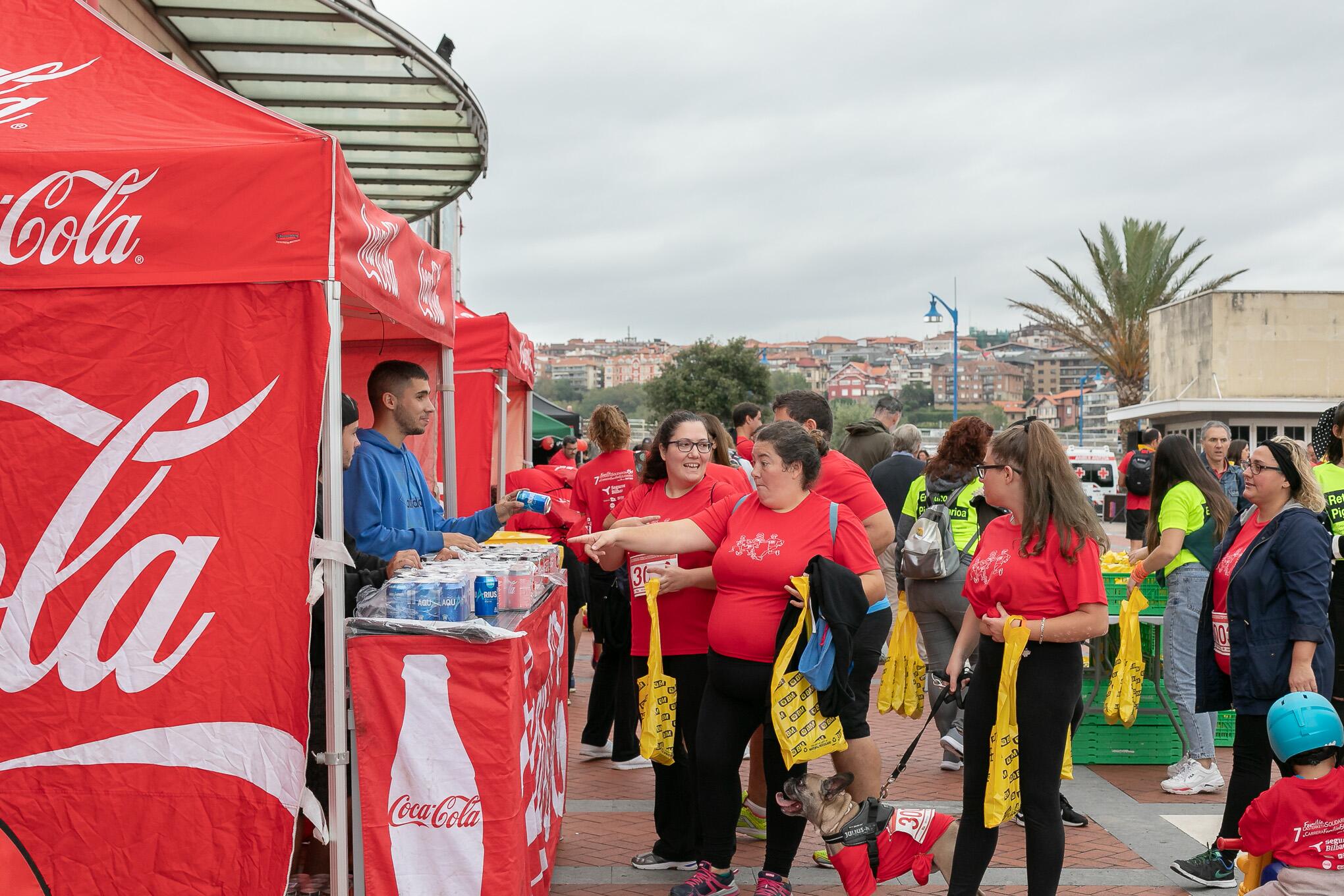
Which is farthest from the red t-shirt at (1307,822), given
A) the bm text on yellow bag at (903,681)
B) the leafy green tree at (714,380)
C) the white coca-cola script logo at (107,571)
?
the leafy green tree at (714,380)

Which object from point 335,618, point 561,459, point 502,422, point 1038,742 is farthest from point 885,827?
point 561,459

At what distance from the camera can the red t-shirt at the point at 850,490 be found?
5.37 metres

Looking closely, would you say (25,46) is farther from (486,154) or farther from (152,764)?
(486,154)

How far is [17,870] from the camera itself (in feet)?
12.3

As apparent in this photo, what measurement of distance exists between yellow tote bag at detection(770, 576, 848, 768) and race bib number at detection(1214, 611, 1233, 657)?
1807mm

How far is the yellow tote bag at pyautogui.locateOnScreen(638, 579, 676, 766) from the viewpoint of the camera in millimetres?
5000

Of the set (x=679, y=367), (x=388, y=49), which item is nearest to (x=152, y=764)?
(x=388, y=49)

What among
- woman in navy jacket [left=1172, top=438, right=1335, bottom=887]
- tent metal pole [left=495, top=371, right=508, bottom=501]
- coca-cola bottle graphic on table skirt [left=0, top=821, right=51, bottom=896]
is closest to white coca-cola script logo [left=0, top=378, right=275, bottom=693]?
coca-cola bottle graphic on table skirt [left=0, top=821, right=51, bottom=896]

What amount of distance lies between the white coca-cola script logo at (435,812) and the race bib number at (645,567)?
1.41m

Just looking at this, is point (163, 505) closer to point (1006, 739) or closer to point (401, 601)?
point (401, 601)

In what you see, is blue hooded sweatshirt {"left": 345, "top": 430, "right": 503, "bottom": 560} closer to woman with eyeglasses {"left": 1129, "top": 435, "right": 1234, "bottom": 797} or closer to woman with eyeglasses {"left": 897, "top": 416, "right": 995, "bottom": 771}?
woman with eyeglasses {"left": 897, "top": 416, "right": 995, "bottom": 771}

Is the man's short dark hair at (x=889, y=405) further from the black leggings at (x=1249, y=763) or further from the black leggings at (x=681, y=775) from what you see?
the black leggings at (x=1249, y=763)

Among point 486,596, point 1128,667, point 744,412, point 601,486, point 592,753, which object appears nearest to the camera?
point 486,596

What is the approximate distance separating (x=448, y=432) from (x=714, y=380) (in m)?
43.7
